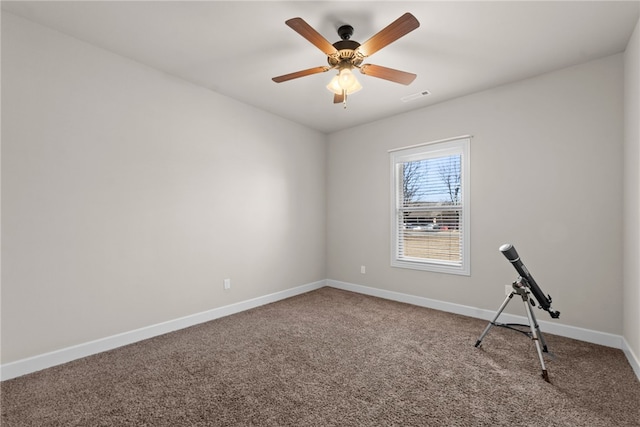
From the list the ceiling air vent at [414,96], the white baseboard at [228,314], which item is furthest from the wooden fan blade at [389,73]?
the white baseboard at [228,314]

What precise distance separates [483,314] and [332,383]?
7.54 ft

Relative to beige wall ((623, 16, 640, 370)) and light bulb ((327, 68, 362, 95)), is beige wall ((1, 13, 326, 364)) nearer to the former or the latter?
light bulb ((327, 68, 362, 95))

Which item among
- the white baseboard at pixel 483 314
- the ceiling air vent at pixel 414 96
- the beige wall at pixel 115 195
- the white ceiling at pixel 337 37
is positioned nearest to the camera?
the white ceiling at pixel 337 37

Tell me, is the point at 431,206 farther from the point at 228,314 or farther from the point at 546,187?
the point at 228,314

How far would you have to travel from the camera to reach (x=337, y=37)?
2.50 metres

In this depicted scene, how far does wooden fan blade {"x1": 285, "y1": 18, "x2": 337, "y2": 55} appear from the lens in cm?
182

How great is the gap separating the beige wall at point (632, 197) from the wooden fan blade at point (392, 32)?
1929mm

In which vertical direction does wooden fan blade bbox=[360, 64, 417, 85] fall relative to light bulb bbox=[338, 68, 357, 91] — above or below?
above

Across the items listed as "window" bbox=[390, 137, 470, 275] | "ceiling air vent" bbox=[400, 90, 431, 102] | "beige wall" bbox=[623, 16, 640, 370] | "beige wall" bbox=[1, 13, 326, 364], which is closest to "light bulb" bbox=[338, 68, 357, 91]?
"ceiling air vent" bbox=[400, 90, 431, 102]

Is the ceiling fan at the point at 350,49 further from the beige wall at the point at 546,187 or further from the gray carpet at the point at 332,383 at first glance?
the gray carpet at the point at 332,383

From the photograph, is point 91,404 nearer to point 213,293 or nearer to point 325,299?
point 213,293

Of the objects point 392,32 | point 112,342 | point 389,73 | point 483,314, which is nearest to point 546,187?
point 483,314

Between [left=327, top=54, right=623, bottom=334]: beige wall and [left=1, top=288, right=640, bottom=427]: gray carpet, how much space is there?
1.84ft

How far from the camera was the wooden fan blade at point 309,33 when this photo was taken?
182 centimetres
